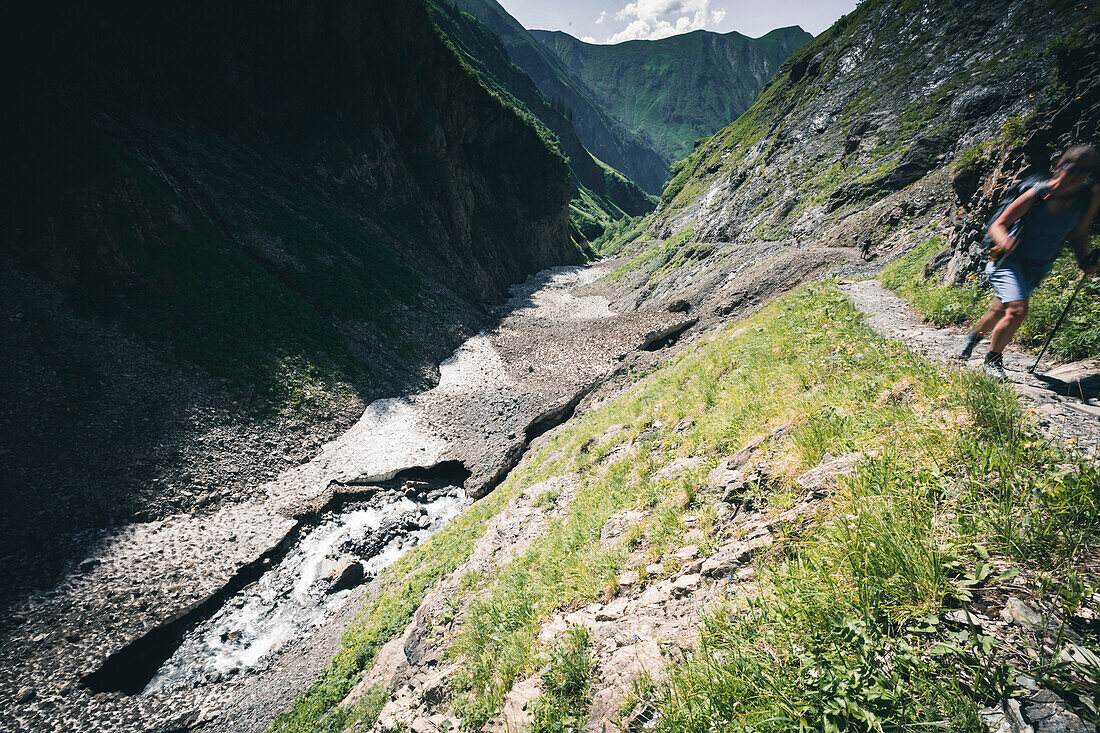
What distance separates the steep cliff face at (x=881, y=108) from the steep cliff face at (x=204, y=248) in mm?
28580

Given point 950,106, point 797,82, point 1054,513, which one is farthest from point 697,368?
point 797,82

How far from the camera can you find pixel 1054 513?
7.09 feet

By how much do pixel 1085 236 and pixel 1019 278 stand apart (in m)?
1.02

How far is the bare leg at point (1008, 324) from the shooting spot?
4426 millimetres

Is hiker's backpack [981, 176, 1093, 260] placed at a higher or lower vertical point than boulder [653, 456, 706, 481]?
higher

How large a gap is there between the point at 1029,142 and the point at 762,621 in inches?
495

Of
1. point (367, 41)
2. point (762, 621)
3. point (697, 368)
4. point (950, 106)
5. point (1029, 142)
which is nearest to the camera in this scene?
point (762, 621)

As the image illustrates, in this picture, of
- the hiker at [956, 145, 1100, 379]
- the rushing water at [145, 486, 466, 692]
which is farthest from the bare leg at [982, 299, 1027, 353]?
the rushing water at [145, 486, 466, 692]

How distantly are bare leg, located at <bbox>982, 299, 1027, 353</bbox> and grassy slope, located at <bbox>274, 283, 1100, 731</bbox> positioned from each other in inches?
30.4

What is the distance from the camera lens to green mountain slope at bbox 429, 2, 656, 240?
97500mm

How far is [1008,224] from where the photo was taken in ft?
15.9

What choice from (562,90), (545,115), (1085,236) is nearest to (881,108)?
(1085,236)

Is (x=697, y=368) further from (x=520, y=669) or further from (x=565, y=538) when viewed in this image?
(x=520, y=669)

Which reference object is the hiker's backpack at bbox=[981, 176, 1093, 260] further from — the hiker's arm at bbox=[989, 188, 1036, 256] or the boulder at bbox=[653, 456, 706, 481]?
the boulder at bbox=[653, 456, 706, 481]
